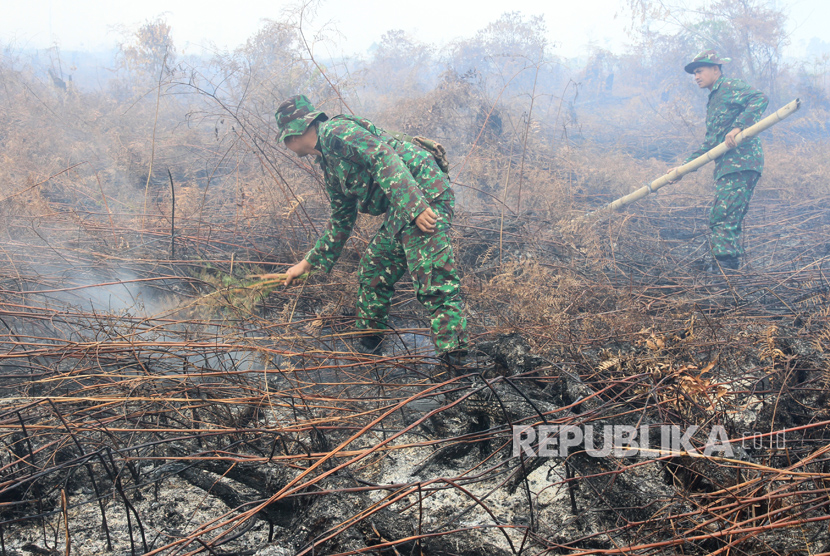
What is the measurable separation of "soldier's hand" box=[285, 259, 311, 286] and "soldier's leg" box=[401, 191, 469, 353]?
757mm

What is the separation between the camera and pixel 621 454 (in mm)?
1736

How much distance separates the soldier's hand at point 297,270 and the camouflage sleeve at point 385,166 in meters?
0.79

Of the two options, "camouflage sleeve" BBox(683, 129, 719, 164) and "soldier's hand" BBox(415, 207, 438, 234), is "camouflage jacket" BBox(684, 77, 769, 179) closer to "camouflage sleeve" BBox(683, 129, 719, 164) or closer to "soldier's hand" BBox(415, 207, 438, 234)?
"camouflage sleeve" BBox(683, 129, 719, 164)

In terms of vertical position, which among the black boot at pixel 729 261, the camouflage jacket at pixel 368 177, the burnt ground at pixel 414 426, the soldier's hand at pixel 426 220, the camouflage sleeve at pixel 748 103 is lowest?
the burnt ground at pixel 414 426

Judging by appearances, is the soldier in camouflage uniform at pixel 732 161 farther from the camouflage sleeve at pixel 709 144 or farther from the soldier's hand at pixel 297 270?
the soldier's hand at pixel 297 270

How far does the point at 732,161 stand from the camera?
15.2 feet

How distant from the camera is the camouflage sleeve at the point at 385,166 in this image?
8.18ft

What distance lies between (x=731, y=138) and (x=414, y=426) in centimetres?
500

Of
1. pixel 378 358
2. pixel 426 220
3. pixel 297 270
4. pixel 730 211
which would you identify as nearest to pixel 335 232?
pixel 297 270

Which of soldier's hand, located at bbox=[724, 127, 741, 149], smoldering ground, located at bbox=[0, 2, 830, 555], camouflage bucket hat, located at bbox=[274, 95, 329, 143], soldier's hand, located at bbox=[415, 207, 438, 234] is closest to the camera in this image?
smoldering ground, located at bbox=[0, 2, 830, 555]

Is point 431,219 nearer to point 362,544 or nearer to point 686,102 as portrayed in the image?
point 362,544

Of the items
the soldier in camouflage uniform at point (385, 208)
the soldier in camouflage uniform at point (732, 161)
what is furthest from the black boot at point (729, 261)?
the soldier in camouflage uniform at point (385, 208)

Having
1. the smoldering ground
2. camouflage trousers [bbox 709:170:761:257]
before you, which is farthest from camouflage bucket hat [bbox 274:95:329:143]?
camouflage trousers [bbox 709:170:761:257]

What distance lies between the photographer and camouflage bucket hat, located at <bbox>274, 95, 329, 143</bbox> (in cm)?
262
